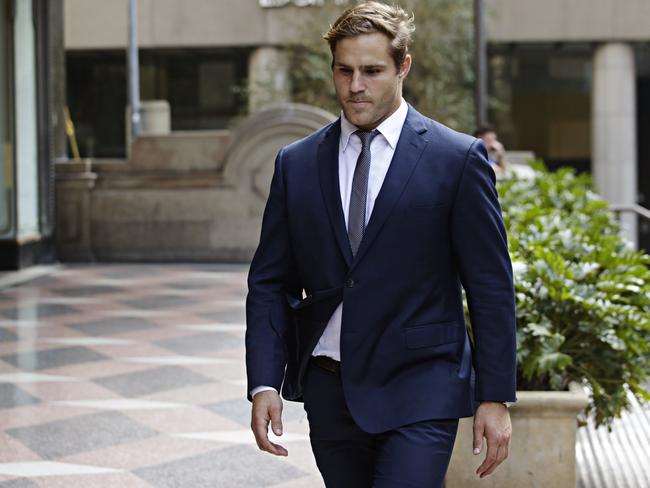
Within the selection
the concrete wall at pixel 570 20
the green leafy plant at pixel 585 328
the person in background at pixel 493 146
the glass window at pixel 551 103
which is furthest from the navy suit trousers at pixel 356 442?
the glass window at pixel 551 103

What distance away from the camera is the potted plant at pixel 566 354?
15.3 ft

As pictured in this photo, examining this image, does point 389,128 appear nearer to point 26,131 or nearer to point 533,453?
point 533,453

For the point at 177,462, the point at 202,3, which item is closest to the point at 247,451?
the point at 177,462

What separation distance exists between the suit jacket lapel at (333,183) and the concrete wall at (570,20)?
31.7 m

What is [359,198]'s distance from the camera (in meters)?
3.03

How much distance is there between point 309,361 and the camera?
3.12m

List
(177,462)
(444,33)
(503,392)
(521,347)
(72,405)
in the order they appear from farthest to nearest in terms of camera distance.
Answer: (444,33), (72,405), (177,462), (521,347), (503,392)

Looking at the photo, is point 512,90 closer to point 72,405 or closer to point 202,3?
point 202,3

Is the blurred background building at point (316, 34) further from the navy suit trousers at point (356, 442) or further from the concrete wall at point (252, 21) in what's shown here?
the navy suit trousers at point (356, 442)

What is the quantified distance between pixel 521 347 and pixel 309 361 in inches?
79.9

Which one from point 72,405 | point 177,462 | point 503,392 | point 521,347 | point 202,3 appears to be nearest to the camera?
point 503,392

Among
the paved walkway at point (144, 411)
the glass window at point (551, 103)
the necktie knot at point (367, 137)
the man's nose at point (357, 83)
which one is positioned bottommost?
the paved walkway at point (144, 411)

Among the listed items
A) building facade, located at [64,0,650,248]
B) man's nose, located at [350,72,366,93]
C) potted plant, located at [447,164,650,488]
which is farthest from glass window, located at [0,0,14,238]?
building facade, located at [64,0,650,248]

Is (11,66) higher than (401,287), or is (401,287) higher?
(11,66)
